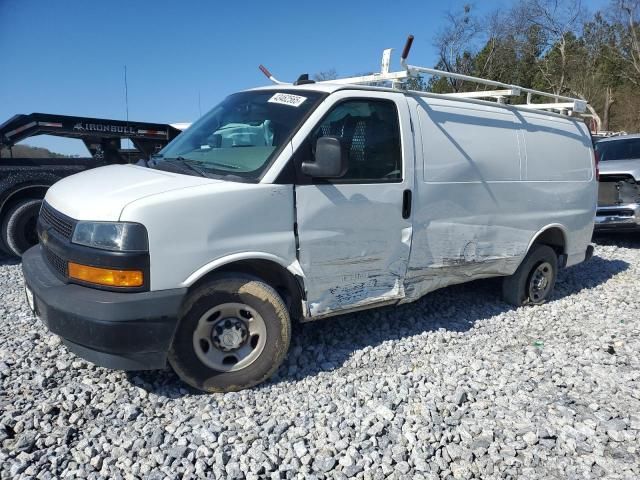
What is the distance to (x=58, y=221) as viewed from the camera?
3.24 meters

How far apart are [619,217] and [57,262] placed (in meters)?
8.57

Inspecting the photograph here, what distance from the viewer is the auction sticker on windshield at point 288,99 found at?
144 inches

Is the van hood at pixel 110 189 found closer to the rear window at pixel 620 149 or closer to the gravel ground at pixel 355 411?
the gravel ground at pixel 355 411

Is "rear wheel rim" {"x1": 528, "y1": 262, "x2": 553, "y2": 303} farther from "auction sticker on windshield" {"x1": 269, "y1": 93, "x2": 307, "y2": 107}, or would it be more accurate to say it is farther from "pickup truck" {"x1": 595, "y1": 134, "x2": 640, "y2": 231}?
"pickup truck" {"x1": 595, "y1": 134, "x2": 640, "y2": 231}

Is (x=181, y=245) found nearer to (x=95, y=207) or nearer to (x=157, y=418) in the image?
(x=95, y=207)

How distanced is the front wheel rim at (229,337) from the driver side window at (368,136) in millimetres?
1154

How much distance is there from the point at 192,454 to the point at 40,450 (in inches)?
32.0

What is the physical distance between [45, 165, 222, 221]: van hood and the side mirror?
65 centimetres

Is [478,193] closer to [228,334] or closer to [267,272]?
[267,272]

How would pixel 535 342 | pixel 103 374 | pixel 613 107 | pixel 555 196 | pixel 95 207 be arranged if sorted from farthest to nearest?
pixel 613 107, pixel 555 196, pixel 535 342, pixel 103 374, pixel 95 207

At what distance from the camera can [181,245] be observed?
2988mm

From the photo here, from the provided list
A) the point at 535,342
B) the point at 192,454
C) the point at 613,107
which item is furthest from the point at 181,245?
the point at 613,107

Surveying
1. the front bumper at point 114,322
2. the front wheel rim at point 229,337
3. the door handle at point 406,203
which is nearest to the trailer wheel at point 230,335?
the front wheel rim at point 229,337

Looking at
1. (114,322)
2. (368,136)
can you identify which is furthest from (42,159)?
(368,136)
